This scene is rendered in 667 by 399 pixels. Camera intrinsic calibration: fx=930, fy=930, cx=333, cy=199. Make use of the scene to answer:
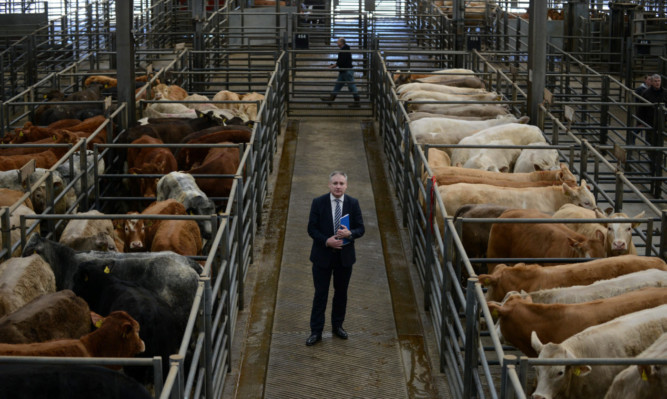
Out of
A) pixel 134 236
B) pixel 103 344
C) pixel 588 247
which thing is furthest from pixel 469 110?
pixel 103 344

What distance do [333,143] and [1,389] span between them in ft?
38.8

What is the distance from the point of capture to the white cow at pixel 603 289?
688 centimetres

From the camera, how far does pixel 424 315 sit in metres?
9.31

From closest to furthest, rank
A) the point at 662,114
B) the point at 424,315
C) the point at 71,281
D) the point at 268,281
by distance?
the point at 71,281 → the point at 424,315 → the point at 268,281 → the point at 662,114

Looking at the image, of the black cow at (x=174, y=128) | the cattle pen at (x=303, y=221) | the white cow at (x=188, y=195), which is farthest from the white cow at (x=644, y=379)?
the black cow at (x=174, y=128)

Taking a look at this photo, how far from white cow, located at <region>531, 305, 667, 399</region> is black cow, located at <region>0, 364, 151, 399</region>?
2627 millimetres

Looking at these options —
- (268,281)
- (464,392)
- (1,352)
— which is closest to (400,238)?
(268,281)

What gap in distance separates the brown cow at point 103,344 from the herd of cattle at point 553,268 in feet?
8.18

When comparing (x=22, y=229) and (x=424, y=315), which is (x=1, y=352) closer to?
(x=22, y=229)

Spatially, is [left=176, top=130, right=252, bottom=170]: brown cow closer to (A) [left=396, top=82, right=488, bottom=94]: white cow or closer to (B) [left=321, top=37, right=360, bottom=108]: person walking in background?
(A) [left=396, top=82, right=488, bottom=94]: white cow

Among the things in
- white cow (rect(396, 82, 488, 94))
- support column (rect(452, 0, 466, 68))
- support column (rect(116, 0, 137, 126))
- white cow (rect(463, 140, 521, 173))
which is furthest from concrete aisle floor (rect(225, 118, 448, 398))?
support column (rect(452, 0, 466, 68))

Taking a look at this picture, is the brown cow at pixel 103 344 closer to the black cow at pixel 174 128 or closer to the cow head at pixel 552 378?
the cow head at pixel 552 378

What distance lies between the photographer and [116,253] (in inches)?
305

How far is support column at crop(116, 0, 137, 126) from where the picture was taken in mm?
12664
